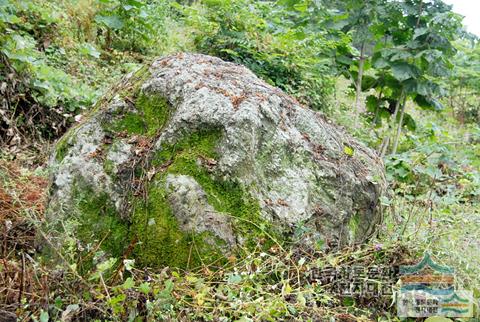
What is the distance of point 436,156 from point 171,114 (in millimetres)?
3123

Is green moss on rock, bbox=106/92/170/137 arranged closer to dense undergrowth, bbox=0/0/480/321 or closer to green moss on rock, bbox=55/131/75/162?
green moss on rock, bbox=55/131/75/162

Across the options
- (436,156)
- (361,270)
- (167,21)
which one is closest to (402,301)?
(361,270)

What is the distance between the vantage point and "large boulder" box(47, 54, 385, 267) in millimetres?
2355

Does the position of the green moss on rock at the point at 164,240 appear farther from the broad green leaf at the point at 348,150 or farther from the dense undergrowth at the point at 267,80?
the broad green leaf at the point at 348,150

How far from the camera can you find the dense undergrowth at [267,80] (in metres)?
1.99

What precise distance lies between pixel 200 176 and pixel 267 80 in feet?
12.4

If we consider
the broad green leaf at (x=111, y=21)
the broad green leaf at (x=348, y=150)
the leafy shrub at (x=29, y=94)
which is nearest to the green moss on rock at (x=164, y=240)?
the broad green leaf at (x=348, y=150)

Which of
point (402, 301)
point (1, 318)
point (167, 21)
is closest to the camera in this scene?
point (1, 318)

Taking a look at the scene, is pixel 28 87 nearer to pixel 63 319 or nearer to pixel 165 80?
pixel 165 80

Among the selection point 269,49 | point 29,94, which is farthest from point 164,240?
point 269,49

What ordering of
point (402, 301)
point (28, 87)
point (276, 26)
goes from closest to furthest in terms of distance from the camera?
point (402, 301) → point (28, 87) → point (276, 26)

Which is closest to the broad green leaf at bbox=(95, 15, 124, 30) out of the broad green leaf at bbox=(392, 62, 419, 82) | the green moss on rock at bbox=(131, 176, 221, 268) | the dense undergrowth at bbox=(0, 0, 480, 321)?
the dense undergrowth at bbox=(0, 0, 480, 321)

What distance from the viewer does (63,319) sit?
1.86m

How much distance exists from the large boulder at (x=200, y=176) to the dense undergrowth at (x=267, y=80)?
13 cm
